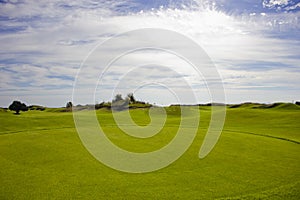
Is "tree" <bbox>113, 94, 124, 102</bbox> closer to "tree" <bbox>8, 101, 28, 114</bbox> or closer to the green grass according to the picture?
"tree" <bbox>8, 101, 28, 114</bbox>

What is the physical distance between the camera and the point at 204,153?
1559 centimetres

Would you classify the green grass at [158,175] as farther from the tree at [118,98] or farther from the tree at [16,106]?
the tree at [118,98]

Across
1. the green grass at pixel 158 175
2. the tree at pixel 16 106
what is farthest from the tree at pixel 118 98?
the green grass at pixel 158 175

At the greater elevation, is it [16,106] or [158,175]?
[16,106]

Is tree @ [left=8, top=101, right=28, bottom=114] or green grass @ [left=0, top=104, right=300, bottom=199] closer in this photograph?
green grass @ [left=0, top=104, right=300, bottom=199]

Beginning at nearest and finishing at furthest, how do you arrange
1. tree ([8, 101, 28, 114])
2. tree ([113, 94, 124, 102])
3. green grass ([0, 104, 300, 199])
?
green grass ([0, 104, 300, 199]) → tree ([8, 101, 28, 114]) → tree ([113, 94, 124, 102])

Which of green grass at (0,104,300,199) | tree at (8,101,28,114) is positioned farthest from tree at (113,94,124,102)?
green grass at (0,104,300,199)

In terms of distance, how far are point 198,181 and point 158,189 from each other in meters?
1.58

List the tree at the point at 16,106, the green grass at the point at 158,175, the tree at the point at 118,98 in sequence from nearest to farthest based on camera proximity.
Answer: the green grass at the point at 158,175
the tree at the point at 16,106
the tree at the point at 118,98

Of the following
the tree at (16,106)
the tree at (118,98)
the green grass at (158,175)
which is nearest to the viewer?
the green grass at (158,175)

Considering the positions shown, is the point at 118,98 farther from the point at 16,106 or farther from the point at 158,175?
the point at 158,175

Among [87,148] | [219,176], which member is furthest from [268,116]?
[219,176]

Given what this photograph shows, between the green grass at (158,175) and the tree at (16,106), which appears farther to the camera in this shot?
the tree at (16,106)

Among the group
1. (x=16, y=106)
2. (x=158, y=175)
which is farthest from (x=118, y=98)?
(x=158, y=175)
